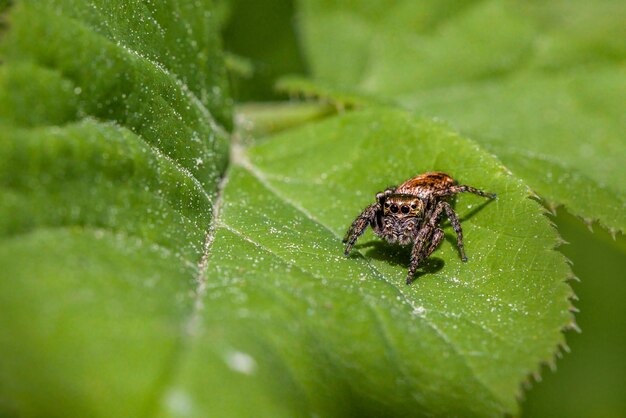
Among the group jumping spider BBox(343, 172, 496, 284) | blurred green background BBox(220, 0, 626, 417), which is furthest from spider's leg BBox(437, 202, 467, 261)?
blurred green background BBox(220, 0, 626, 417)

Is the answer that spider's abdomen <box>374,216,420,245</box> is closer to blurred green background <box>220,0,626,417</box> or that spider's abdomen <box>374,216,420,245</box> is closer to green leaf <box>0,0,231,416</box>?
green leaf <box>0,0,231,416</box>

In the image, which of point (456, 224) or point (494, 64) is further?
point (494, 64)

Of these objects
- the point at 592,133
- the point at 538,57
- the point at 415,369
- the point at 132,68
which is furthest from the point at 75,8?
the point at 538,57

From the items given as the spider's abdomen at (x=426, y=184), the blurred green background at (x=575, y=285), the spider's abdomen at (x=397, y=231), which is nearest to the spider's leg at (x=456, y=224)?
the spider's abdomen at (x=426, y=184)

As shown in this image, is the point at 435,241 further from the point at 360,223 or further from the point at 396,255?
the point at 360,223

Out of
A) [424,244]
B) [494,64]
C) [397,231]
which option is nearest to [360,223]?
[397,231]

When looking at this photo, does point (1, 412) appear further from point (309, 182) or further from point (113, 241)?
point (309, 182)
